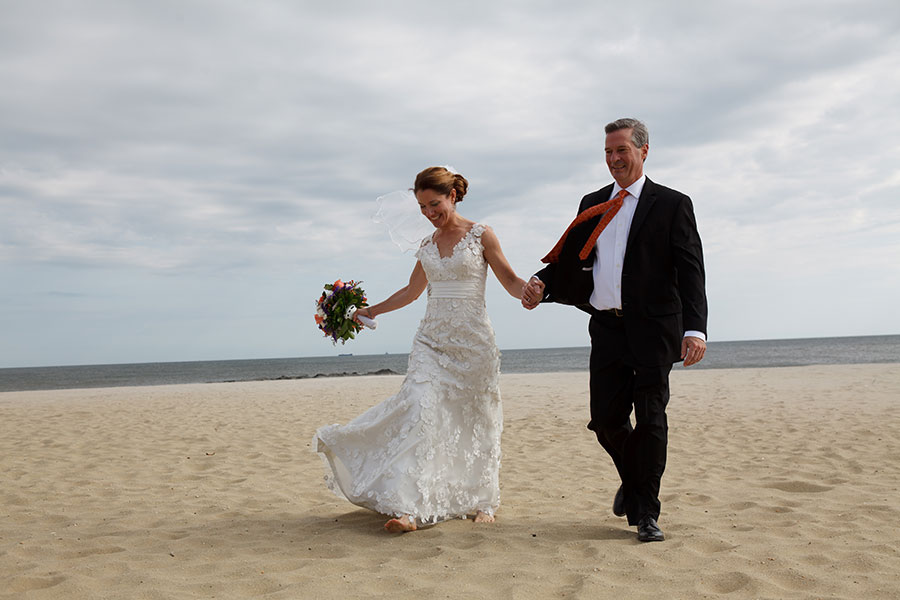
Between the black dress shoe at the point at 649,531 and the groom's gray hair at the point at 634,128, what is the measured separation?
207 centimetres

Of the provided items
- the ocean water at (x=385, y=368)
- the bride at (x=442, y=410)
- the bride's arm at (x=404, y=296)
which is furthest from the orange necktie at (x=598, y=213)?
the ocean water at (x=385, y=368)

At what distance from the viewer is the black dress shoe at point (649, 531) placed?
3826mm

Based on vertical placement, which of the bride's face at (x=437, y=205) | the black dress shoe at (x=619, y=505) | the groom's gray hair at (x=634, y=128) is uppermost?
the groom's gray hair at (x=634, y=128)

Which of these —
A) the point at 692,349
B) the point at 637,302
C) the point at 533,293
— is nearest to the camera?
the point at 692,349

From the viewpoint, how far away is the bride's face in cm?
457

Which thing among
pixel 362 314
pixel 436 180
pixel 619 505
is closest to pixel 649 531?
pixel 619 505

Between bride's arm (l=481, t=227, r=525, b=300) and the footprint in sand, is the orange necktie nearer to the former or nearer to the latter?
bride's arm (l=481, t=227, r=525, b=300)

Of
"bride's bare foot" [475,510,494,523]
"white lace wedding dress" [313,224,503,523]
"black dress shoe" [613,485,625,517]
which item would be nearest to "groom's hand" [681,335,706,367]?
"black dress shoe" [613,485,625,517]

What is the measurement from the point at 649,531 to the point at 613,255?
1.51m

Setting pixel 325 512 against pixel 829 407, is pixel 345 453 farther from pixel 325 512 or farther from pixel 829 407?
pixel 829 407

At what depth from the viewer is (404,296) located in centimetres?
524

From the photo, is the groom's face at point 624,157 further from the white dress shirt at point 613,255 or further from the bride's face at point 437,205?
the bride's face at point 437,205

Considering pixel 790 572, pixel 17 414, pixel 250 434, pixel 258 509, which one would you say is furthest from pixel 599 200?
pixel 17 414

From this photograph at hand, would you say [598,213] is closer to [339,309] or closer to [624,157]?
[624,157]
